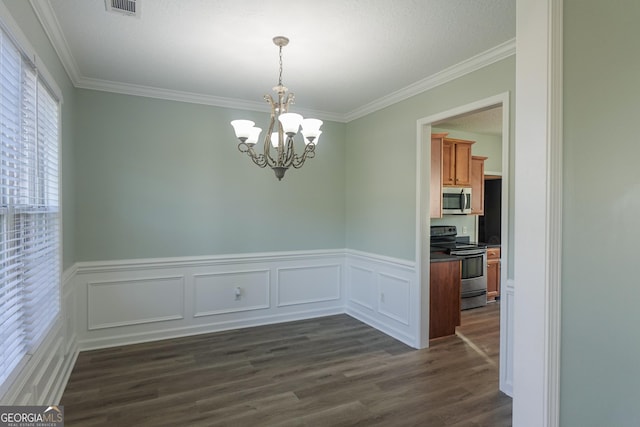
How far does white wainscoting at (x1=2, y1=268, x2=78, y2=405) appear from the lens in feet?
5.92

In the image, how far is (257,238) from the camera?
14.5ft

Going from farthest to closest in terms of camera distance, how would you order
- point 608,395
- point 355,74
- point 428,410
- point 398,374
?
point 355,74
point 398,374
point 428,410
point 608,395

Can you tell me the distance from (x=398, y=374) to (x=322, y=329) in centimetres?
131

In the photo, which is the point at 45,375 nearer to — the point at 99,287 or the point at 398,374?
the point at 99,287

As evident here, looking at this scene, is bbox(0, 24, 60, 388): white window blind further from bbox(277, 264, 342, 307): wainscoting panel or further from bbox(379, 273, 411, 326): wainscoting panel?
bbox(379, 273, 411, 326): wainscoting panel

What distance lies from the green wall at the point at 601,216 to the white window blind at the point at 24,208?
2.32 metres

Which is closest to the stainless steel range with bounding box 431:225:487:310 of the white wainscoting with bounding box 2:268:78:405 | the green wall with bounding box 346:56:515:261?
the green wall with bounding box 346:56:515:261

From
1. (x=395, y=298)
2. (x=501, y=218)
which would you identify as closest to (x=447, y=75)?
(x=501, y=218)

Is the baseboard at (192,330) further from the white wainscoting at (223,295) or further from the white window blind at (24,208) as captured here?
the white window blind at (24,208)

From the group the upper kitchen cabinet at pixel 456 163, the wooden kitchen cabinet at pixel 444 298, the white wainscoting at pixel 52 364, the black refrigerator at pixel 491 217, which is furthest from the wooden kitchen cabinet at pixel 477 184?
the white wainscoting at pixel 52 364

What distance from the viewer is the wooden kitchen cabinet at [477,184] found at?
18.1 feet

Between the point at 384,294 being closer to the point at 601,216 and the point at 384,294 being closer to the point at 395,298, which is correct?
the point at 395,298

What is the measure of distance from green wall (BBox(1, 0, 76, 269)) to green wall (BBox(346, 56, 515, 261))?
10.3 ft

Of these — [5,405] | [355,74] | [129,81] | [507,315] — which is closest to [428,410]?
[507,315]
